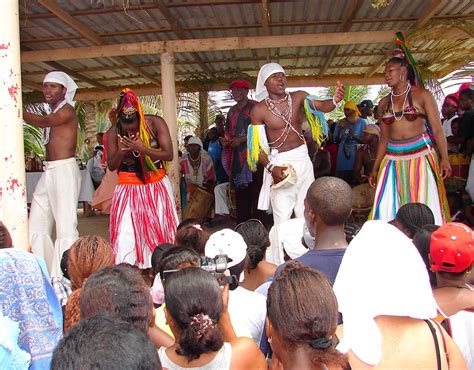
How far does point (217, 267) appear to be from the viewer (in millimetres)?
2504

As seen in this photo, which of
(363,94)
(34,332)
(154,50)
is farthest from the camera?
(363,94)

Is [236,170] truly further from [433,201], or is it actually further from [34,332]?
[34,332]

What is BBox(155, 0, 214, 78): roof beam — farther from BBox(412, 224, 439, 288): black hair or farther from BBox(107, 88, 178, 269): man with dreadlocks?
BBox(412, 224, 439, 288): black hair

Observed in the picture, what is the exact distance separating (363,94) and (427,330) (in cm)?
1757

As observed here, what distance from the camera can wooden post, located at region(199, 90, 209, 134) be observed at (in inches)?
449

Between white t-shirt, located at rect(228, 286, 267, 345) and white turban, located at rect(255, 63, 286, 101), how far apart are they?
3.28 meters

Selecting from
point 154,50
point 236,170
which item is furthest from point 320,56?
point 154,50

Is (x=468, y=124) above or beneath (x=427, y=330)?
above

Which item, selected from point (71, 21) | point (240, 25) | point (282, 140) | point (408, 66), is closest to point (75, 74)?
point (71, 21)

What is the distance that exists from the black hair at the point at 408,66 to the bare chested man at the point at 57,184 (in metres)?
3.14

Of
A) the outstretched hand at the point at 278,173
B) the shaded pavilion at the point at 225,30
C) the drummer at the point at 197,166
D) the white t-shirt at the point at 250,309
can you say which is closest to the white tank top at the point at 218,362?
the white t-shirt at the point at 250,309

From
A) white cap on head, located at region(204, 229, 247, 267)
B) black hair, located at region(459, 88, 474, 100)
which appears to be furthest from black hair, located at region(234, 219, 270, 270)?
black hair, located at region(459, 88, 474, 100)

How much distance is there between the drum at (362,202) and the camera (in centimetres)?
749

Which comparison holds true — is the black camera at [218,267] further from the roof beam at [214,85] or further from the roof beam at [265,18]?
the roof beam at [214,85]
